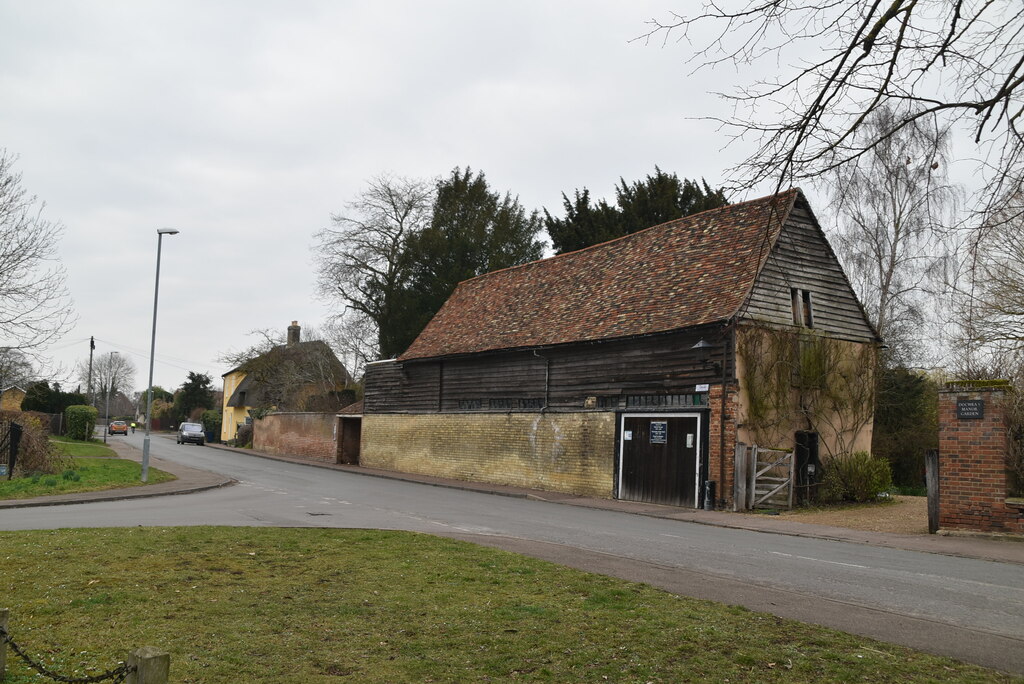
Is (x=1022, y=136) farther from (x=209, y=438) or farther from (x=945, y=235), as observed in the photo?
(x=209, y=438)

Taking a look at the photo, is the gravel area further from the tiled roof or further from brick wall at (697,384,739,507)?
the tiled roof

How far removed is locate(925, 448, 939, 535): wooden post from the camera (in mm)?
15117

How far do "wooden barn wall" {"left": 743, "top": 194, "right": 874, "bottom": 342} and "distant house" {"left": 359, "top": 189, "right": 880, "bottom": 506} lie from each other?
1.9 inches

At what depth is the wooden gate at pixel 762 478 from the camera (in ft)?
63.5

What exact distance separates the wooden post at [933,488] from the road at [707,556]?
2837 mm

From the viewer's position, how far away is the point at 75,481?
2066cm

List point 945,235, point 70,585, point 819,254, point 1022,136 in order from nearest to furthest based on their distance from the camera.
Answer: point 1022,136, point 945,235, point 70,585, point 819,254

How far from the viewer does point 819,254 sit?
22.4 m

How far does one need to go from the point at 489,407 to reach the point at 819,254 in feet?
40.1

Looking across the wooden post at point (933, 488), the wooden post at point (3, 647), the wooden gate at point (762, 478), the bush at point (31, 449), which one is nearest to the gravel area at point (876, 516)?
the wooden post at point (933, 488)

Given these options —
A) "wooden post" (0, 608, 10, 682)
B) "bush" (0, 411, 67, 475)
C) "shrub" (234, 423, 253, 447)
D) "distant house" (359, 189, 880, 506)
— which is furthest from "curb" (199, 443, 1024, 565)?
"shrub" (234, 423, 253, 447)

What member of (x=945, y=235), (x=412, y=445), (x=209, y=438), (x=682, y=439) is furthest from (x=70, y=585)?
(x=209, y=438)

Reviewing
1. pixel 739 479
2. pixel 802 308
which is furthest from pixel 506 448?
pixel 802 308

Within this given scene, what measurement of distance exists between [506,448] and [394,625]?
2034 centimetres
